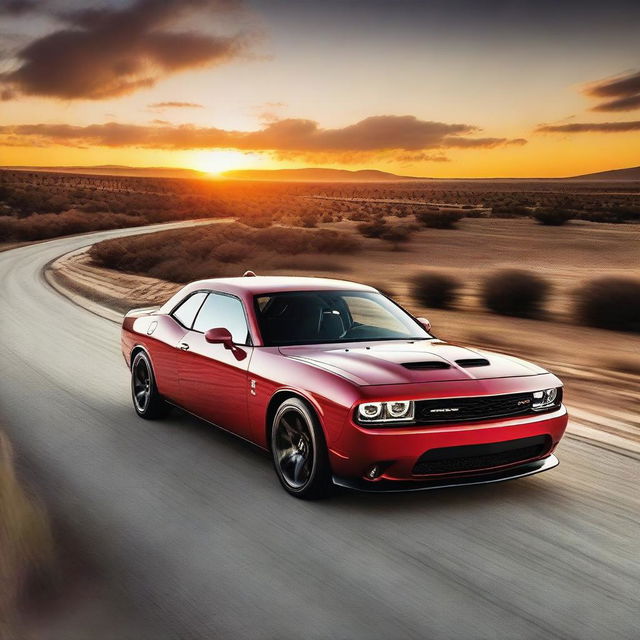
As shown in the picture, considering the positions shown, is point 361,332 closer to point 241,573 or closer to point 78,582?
point 241,573

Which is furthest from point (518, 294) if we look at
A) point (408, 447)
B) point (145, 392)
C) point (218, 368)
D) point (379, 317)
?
point (408, 447)

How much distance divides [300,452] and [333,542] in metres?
0.88

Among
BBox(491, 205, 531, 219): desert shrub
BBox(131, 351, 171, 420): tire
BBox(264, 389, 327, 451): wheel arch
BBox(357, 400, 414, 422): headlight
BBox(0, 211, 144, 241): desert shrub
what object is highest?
BBox(357, 400, 414, 422): headlight

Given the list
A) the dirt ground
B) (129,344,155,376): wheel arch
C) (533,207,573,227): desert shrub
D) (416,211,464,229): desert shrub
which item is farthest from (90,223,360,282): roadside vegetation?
(129,344,155,376): wheel arch

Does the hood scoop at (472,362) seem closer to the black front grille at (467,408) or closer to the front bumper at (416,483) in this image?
the black front grille at (467,408)

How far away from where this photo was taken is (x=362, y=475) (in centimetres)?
486

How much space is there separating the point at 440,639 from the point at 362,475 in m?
1.52

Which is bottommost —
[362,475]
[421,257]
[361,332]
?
[421,257]

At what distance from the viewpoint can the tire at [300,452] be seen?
506 cm

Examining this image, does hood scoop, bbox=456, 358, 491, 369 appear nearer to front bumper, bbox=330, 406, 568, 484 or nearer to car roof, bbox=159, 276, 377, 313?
front bumper, bbox=330, 406, 568, 484

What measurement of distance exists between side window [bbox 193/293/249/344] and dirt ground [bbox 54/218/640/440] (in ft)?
11.7

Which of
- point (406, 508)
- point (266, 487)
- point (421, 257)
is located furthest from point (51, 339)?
point (421, 257)

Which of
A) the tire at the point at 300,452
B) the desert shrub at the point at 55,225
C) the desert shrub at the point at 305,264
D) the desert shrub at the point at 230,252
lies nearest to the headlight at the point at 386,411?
the tire at the point at 300,452

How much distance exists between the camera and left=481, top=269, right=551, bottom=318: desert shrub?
1603 cm
